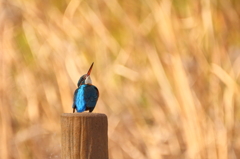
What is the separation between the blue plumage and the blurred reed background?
1972mm

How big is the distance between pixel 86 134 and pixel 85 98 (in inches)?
7.6

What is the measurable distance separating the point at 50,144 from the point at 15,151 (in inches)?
11.1

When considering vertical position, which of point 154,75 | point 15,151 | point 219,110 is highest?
point 154,75

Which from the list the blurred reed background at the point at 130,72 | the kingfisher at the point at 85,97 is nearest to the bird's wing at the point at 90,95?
the kingfisher at the point at 85,97

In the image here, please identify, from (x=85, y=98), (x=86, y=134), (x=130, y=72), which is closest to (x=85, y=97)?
(x=85, y=98)

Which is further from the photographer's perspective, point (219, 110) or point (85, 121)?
point (219, 110)

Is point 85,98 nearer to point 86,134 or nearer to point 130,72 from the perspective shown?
point 86,134

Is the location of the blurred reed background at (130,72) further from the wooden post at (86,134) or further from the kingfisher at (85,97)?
the wooden post at (86,134)

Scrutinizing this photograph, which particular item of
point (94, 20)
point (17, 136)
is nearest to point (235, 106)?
point (94, 20)

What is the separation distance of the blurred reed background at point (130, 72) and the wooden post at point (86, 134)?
7.02ft

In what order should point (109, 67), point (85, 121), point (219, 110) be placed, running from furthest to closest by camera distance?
1. point (109, 67)
2. point (219, 110)
3. point (85, 121)

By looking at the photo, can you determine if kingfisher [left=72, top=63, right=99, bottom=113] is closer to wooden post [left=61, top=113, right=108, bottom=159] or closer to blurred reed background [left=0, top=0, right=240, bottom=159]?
wooden post [left=61, top=113, right=108, bottom=159]

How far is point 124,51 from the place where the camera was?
12.9 feet

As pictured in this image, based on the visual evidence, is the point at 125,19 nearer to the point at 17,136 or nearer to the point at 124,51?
the point at 124,51
